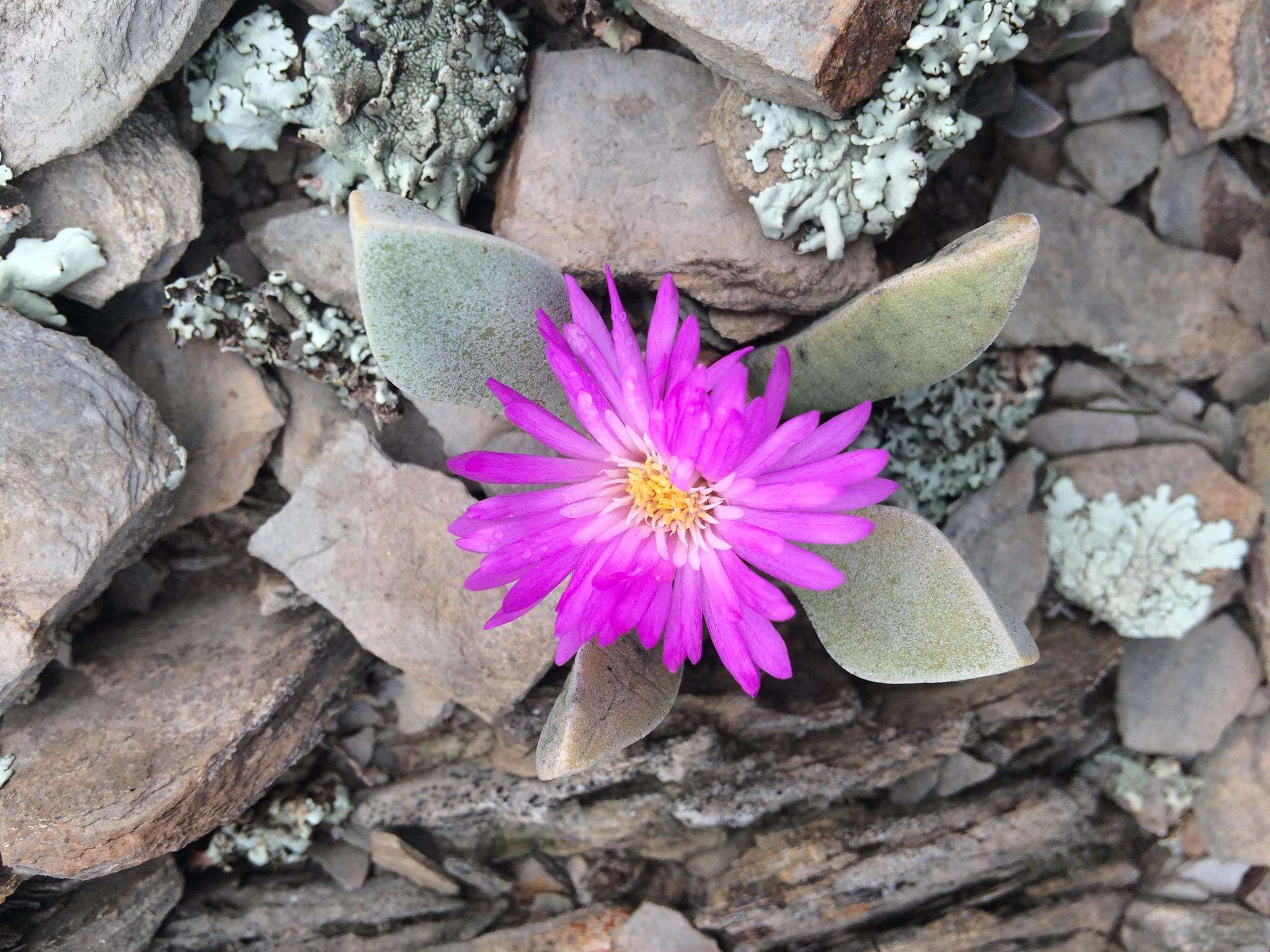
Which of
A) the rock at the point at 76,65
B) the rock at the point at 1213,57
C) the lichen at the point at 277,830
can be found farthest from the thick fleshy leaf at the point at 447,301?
the rock at the point at 1213,57

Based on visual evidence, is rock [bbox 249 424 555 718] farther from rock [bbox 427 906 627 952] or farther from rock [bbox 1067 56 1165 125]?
rock [bbox 1067 56 1165 125]

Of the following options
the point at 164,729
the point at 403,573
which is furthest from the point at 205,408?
the point at 164,729

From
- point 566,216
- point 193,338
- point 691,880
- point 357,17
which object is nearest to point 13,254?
point 193,338

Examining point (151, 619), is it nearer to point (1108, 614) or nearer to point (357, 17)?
point (357, 17)

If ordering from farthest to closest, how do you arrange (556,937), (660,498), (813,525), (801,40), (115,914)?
1. (556,937)
2. (115,914)
3. (801,40)
4. (660,498)
5. (813,525)

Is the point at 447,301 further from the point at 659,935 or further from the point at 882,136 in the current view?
the point at 659,935

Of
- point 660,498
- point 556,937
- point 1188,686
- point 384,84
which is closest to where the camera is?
point 660,498

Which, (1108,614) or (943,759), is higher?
(1108,614)
